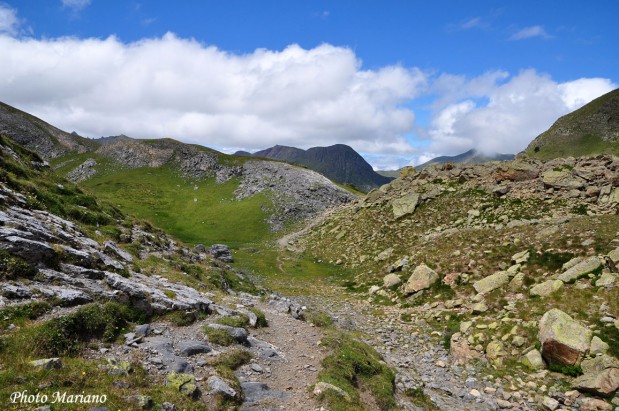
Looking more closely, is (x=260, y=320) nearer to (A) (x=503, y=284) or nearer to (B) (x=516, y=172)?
(A) (x=503, y=284)

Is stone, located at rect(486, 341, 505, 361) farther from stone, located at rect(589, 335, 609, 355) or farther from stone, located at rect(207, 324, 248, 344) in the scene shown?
stone, located at rect(207, 324, 248, 344)

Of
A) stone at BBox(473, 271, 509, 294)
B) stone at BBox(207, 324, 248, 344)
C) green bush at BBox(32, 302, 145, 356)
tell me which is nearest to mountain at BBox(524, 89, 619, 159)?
stone at BBox(473, 271, 509, 294)

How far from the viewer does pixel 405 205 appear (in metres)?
54.9

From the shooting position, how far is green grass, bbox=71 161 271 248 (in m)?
74.1

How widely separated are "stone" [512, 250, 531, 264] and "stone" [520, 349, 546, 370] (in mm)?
10852

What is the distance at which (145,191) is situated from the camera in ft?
313

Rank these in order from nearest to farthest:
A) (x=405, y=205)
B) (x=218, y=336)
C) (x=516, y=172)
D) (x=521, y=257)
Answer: (x=218, y=336) < (x=521, y=257) < (x=516, y=172) < (x=405, y=205)

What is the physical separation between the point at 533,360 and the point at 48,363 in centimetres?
2174

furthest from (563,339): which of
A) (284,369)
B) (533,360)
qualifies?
(284,369)

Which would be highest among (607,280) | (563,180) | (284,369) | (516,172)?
(516,172)

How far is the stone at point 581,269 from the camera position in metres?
23.5

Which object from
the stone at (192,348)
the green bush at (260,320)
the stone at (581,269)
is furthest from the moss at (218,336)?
the stone at (581,269)

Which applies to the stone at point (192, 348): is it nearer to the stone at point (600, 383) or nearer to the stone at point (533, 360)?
the stone at point (533, 360)

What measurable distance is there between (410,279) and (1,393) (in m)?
29.4
